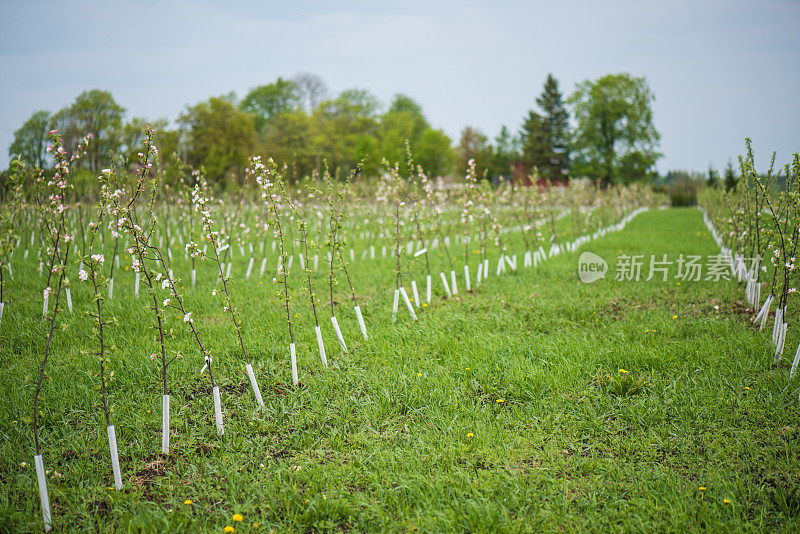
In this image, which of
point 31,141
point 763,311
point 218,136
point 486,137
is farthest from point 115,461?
point 486,137

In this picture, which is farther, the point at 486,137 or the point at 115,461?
the point at 486,137

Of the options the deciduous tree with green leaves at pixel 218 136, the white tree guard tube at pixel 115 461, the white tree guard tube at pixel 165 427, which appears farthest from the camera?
the deciduous tree with green leaves at pixel 218 136

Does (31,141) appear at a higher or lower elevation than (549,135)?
lower

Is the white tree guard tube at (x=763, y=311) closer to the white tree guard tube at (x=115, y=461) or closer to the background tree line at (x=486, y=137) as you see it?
the white tree guard tube at (x=115, y=461)

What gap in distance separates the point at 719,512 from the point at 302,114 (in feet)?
134

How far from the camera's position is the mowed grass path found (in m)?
2.92

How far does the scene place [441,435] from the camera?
12.3 ft

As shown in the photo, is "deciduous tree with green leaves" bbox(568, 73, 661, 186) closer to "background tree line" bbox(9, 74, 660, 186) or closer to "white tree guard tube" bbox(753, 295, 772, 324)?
"background tree line" bbox(9, 74, 660, 186)

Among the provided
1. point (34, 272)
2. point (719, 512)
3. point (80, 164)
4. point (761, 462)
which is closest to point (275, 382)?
point (719, 512)

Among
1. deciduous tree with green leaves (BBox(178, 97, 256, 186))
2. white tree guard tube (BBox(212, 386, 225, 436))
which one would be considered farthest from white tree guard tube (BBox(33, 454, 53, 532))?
deciduous tree with green leaves (BBox(178, 97, 256, 186))

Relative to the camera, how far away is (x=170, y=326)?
6344 millimetres

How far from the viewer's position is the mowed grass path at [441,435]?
9.57ft

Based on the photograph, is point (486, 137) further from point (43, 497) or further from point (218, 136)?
point (43, 497)

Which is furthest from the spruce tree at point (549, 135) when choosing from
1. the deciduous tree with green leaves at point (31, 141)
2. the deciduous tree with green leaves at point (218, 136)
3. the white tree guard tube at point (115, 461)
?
the white tree guard tube at point (115, 461)
